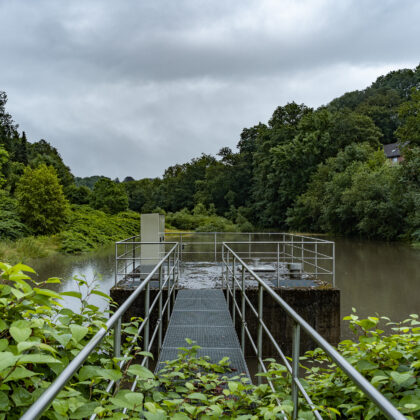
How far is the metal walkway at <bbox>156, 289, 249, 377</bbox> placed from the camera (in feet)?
12.9

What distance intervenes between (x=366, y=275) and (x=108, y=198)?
33875mm

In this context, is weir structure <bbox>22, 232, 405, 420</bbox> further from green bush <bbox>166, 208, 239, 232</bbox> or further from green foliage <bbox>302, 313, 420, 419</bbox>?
green bush <bbox>166, 208, 239, 232</bbox>

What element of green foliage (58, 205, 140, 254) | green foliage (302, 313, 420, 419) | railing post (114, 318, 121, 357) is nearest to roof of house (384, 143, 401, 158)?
green foliage (58, 205, 140, 254)

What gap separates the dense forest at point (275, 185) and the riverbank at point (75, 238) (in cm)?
14

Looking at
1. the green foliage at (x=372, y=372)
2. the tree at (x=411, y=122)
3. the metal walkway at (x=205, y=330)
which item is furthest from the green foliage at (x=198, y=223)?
the green foliage at (x=372, y=372)

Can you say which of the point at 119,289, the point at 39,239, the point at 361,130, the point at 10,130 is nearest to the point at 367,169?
the point at 361,130

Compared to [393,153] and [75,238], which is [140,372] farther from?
[393,153]

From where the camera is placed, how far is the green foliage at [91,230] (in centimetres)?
2550

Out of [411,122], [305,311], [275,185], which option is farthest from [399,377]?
[275,185]

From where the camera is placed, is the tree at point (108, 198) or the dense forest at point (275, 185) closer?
the dense forest at point (275, 185)

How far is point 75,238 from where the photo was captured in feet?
87.1

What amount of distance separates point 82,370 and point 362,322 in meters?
1.53

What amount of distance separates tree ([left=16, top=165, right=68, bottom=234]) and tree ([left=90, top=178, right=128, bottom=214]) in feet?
54.9

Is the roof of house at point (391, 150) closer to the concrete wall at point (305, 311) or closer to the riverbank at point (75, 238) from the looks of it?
the riverbank at point (75, 238)
